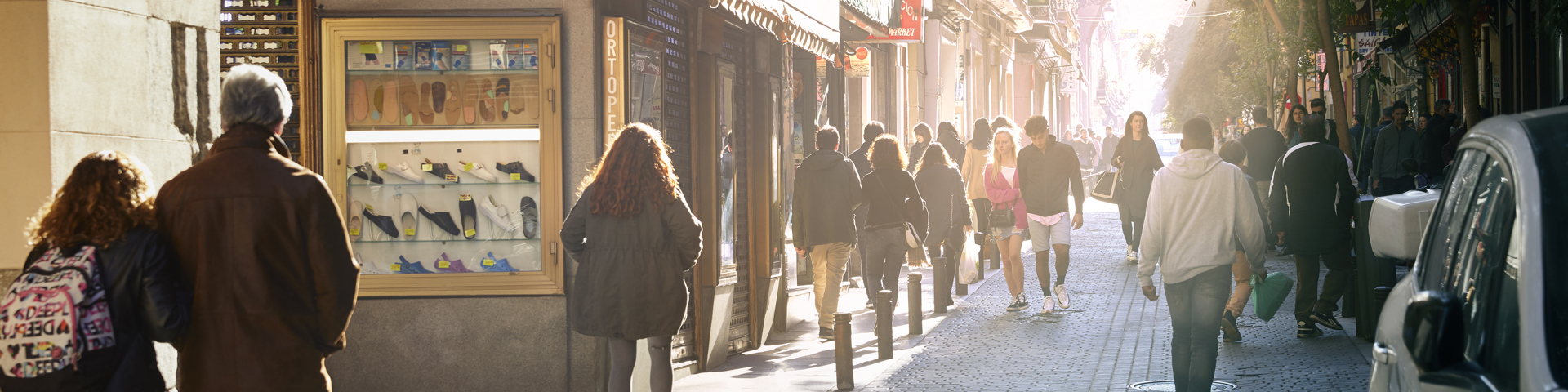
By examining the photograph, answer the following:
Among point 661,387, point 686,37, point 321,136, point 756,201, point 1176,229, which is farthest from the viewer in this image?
point 756,201

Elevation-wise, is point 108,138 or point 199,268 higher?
point 108,138

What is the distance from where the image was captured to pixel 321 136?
712 cm

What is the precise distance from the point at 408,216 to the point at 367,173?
1.06 ft

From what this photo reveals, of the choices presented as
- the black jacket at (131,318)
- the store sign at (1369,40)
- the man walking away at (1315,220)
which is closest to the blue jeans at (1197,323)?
the man walking away at (1315,220)

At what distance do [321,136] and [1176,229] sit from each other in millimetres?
4443

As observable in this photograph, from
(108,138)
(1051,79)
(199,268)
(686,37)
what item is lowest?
(199,268)

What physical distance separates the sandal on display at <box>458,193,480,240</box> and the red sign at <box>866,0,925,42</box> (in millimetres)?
9976

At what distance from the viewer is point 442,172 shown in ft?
24.2

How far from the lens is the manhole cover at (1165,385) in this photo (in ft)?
23.6

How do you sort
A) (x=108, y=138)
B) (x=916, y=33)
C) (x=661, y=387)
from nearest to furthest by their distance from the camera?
1. (x=108, y=138)
2. (x=661, y=387)
3. (x=916, y=33)

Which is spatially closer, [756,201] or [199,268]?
[199,268]

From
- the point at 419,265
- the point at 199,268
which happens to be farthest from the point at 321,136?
the point at 199,268

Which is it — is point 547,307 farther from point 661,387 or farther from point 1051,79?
point 1051,79

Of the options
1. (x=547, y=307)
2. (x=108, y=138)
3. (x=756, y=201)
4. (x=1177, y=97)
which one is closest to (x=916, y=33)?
(x=756, y=201)
